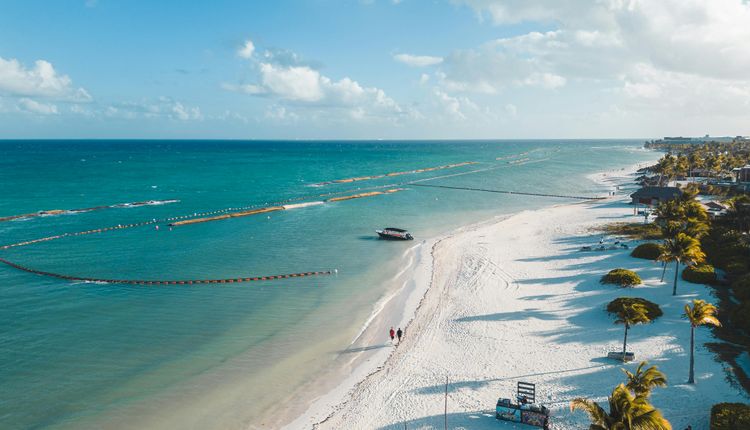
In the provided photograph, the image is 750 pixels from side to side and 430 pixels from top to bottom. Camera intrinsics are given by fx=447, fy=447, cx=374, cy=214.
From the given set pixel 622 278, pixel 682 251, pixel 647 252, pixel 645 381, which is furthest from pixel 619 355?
pixel 647 252

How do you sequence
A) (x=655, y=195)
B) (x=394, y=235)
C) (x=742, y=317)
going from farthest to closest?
(x=655, y=195)
(x=394, y=235)
(x=742, y=317)

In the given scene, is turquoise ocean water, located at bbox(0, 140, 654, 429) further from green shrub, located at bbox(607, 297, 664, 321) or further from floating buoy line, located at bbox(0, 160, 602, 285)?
green shrub, located at bbox(607, 297, 664, 321)

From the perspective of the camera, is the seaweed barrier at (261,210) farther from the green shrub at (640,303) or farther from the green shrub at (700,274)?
the green shrub at (700,274)

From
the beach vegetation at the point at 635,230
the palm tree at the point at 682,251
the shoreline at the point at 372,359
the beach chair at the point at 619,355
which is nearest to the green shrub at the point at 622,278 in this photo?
the palm tree at the point at 682,251

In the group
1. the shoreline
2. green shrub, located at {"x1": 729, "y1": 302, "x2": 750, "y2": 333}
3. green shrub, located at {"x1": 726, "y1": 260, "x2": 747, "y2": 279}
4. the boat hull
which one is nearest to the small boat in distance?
the boat hull

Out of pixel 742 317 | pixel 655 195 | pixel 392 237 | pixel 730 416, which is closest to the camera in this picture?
pixel 730 416

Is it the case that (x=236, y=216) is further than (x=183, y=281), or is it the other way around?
(x=236, y=216)

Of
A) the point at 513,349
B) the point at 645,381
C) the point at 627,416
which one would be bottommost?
the point at 513,349

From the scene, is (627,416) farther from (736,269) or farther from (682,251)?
(736,269)

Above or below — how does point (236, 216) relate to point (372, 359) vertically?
above
